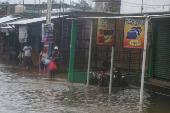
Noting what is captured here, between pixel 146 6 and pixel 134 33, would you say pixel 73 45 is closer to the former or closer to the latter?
pixel 146 6

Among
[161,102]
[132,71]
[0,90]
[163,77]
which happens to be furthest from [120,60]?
[0,90]

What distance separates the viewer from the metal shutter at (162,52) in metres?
14.2

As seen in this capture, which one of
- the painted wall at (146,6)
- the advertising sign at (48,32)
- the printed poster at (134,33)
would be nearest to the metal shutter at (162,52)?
the painted wall at (146,6)

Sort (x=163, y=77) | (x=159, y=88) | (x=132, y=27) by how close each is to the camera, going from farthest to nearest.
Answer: (x=163, y=77) < (x=159, y=88) < (x=132, y=27)

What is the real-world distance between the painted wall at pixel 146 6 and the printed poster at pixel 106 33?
12.1 feet

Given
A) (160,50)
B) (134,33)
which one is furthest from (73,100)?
(160,50)

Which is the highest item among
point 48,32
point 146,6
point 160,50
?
point 146,6

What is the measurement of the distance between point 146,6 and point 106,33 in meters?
4.79

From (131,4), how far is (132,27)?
752cm

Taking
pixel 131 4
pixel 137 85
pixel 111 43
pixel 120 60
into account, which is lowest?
pixel 137 85

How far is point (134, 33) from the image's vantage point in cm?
1038

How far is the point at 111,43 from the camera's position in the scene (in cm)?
1252

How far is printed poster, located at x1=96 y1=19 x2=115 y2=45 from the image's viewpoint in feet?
40.8

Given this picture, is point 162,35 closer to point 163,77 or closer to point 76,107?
point 163,77
